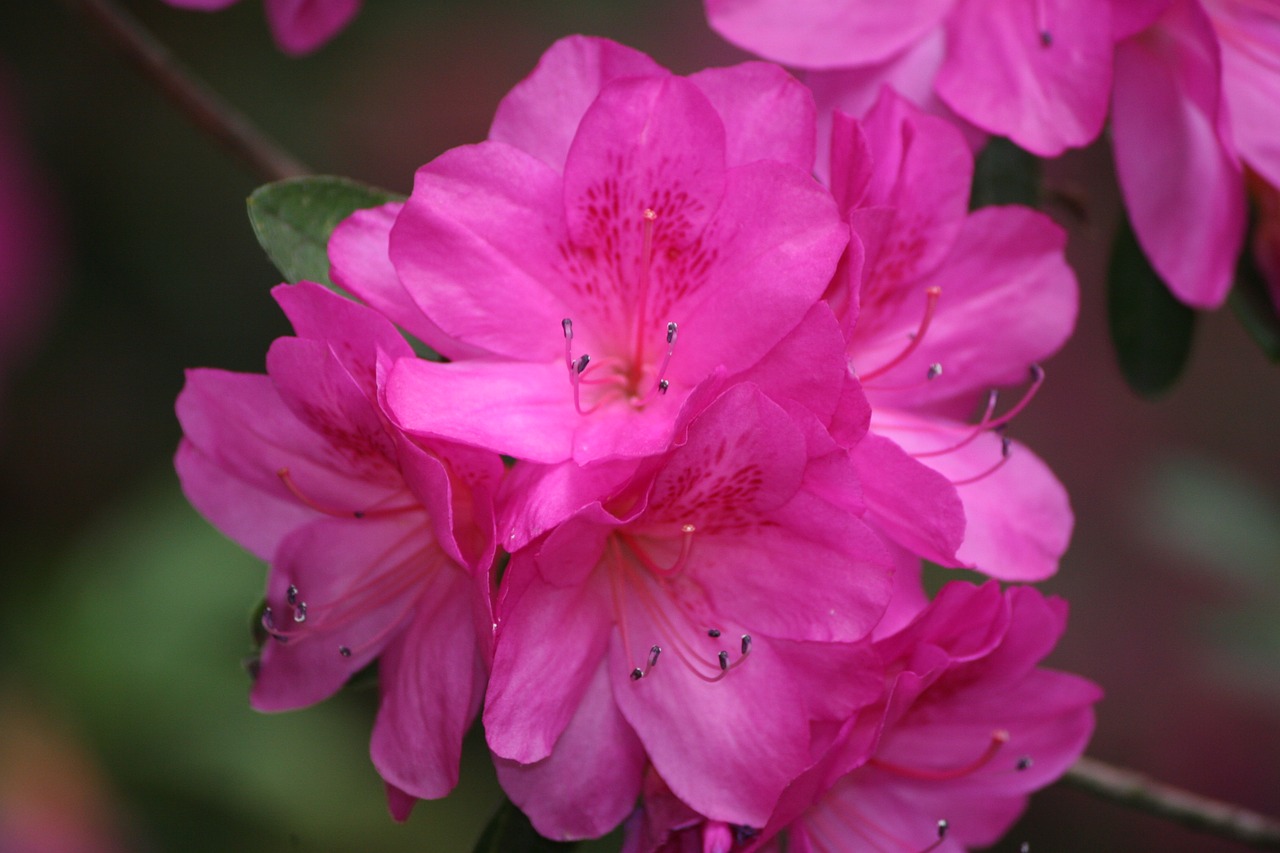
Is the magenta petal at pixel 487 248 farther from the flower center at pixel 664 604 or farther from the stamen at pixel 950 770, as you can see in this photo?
the stamen at pixel 950 770

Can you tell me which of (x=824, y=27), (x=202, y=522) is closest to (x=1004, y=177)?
(x=824, y=27)

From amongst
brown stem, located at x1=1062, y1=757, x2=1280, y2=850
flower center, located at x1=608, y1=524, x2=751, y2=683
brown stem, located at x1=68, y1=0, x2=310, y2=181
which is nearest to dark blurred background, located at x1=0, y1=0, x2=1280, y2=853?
brown stem, located at x1=1062, y1=757, x2=1280, y2=850

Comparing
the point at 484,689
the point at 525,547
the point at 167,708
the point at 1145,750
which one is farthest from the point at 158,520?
the point at 1145,750

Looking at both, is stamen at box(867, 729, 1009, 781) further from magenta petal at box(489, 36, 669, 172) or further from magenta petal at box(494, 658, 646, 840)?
magenta petal at box(489, 36, 669, 172)

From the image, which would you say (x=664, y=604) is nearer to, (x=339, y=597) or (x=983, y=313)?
(x=339, y=597)

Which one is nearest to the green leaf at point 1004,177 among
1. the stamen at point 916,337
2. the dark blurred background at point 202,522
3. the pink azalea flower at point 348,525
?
the stamen at point 916,337

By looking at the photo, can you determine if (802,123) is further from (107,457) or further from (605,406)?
(107,457)

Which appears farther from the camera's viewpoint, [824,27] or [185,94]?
[185,94]
